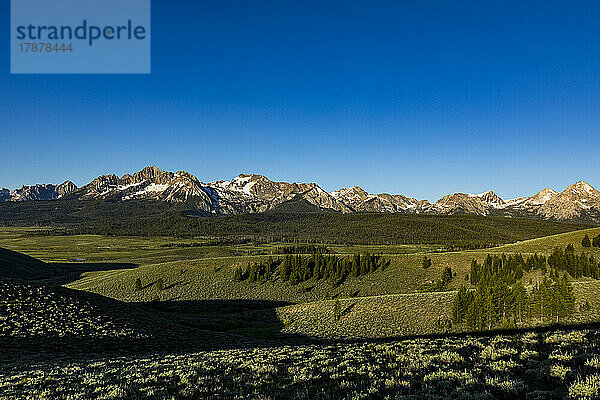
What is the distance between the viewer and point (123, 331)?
124 ft

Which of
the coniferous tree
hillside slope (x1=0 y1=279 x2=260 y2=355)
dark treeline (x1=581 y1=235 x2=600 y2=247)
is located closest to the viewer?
hillside slope (x1=0 y1=279 x2=260 y2=355)

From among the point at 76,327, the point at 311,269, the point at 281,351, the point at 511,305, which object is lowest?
the point at 311,269

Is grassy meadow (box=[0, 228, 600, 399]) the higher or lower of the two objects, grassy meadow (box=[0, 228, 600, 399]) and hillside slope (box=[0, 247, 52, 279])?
the higher

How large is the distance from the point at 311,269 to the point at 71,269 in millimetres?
117517

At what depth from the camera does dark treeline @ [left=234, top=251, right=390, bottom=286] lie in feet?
361

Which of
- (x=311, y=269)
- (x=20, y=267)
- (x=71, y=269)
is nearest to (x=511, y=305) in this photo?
(x=311, y=269)

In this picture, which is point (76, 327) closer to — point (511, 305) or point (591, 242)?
point (511, 305)

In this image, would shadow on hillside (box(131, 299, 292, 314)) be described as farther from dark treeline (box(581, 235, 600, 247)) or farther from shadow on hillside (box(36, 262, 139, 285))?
dark treeline (box(581, 235, 600, 247))

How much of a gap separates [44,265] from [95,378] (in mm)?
167070

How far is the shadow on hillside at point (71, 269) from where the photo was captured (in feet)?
400

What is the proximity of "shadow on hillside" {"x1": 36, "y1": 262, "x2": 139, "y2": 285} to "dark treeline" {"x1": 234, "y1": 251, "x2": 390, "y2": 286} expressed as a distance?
68692 mm

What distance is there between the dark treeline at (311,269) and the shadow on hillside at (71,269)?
6869 cm

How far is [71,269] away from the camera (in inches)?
6019

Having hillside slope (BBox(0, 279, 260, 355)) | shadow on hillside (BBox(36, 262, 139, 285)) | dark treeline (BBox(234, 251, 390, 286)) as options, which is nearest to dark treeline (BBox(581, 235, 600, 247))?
dark treeline (BBox(234, 251, 390, 286))
